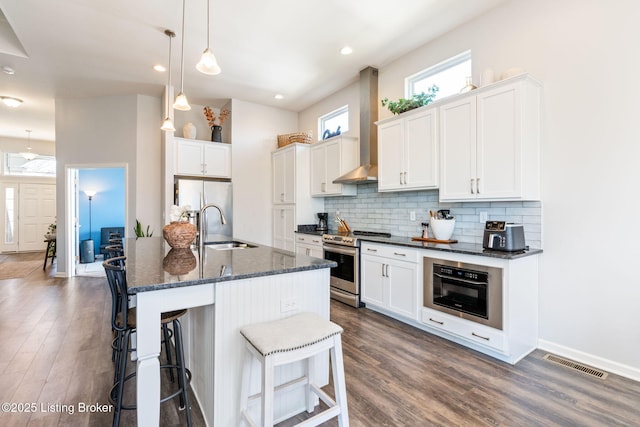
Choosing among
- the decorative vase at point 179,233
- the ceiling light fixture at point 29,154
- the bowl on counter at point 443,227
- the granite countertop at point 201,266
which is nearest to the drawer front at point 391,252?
the bowl on counter at point 443,227

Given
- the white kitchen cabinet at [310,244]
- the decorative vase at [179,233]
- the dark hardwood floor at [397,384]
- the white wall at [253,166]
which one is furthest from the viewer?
the white wall at [253,166]

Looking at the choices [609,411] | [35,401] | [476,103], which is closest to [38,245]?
[35,401]

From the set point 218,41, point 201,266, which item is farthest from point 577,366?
point 218,41

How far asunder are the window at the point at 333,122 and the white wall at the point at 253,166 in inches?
35.6

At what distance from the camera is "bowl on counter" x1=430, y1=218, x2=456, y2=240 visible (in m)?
3.18

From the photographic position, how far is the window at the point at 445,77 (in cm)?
335

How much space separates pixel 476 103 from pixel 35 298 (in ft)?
19.8

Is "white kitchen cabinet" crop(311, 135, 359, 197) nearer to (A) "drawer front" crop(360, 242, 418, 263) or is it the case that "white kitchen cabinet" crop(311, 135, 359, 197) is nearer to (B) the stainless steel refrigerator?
(A) "drawer front" crop(360, 242, 418, 263)

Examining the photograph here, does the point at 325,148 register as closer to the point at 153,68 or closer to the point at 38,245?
the point at 153,68

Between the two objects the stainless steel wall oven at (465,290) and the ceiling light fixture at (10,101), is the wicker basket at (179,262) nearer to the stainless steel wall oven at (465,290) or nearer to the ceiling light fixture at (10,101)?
the stainless steel wall oven at (465,290)

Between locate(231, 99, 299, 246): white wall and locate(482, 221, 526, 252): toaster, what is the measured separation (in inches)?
155

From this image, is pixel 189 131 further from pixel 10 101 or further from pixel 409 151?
pixel 409 151

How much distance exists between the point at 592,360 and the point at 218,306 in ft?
9.46

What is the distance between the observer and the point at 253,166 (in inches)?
219
